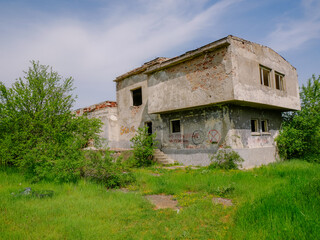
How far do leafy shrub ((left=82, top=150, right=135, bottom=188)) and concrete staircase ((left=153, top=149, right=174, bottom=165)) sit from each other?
5199 mm

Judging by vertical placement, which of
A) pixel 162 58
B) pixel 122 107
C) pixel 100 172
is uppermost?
pixel 162 58

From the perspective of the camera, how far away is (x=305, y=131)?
1306 cm

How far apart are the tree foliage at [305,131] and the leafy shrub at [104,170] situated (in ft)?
33.1

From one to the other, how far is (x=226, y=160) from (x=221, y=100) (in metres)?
2.82

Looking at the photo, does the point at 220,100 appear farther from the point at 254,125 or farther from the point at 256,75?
the point at 254,125

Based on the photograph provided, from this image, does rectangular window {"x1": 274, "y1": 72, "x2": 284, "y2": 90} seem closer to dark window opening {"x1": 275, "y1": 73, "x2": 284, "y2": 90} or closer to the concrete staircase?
dark window opening {"x1": 275, "y1": 73, "x2": 284, "y2": 90}

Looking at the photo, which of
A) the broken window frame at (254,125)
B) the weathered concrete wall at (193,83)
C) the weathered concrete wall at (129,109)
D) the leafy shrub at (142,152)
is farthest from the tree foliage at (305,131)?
the weathered concrete wall at (129,109)

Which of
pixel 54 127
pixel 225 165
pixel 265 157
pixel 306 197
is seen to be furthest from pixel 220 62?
pixel 54 127

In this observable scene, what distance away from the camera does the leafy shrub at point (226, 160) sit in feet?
33.6

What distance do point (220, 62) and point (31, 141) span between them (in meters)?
8.46

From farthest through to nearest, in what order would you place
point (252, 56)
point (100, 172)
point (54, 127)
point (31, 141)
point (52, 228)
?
point (252, 56) → point (54, 127) → point (31, 141) → point (100, 172) → point (52, 228)

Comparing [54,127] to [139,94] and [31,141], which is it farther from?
[139,94]

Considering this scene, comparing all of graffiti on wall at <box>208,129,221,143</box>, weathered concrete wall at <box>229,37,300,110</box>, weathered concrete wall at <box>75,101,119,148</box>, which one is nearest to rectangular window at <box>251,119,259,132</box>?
weathered concrete wall at <box>229,37,300,110</box>

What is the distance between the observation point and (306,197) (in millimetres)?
4719
